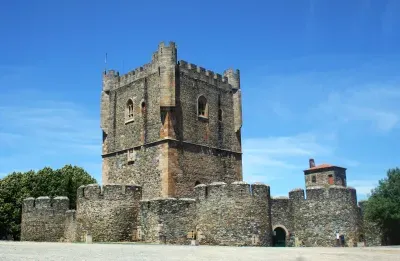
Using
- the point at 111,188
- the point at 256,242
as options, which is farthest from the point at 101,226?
the point at 256,242

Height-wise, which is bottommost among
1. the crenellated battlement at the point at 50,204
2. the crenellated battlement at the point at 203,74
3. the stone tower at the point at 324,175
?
the crenellated battlement at the point at 50,204

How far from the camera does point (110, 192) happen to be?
93.0 feet

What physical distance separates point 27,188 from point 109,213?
691 inches

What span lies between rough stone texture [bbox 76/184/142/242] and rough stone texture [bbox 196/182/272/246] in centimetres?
405

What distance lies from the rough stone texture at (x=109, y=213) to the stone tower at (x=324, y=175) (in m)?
46.9

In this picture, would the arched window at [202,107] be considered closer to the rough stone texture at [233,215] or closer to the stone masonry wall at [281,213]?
the stone masonry wall at [281,213]

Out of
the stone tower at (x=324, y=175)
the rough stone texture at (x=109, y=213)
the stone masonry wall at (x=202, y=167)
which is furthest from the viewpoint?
the stone tower at (x=324, y=175)

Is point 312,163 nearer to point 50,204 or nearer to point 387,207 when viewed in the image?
point 387,207

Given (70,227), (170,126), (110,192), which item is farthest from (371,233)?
(70,227)

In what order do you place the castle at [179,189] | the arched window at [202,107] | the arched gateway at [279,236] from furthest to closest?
the arched window at [202,107], the arched gateway at [279,236], the castle at [179,189]

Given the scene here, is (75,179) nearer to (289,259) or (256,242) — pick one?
(256,242)

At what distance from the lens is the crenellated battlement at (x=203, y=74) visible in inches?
1363

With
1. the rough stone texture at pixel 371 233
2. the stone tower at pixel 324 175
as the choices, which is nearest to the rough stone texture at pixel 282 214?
the rough stone texture at pixel 371 233

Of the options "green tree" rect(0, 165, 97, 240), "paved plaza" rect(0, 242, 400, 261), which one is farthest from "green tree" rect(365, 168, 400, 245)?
"green tree" rect(0, 165, 97, 240)
